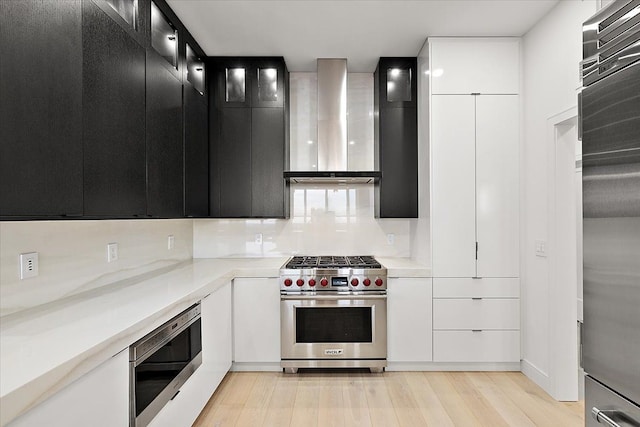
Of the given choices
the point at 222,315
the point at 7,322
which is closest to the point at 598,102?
the point at 7,322

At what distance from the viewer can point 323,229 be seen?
13.5 feet

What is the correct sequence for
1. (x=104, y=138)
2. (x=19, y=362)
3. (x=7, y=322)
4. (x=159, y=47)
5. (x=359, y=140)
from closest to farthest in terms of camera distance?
(x=19, y=362)
(x=7, y=322)
(x=104, y=138)
(x=159, y=47)
(x=359, y=140)

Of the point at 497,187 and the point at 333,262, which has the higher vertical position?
the point at 497,187

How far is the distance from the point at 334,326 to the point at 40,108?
2568 mm

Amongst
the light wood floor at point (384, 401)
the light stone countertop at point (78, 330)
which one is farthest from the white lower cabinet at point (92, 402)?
the light wood floor at point (384, 401)

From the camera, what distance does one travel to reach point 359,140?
13.5 feet

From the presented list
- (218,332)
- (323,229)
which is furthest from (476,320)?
(218,332)

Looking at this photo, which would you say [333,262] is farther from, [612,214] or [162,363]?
[612,214]

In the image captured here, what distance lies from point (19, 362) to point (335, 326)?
A: 2453 millimetres

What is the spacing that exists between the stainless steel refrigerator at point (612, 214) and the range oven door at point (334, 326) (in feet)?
7.41

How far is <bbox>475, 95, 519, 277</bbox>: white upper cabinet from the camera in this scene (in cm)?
333

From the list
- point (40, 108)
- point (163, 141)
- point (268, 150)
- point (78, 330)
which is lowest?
point (78, 330)

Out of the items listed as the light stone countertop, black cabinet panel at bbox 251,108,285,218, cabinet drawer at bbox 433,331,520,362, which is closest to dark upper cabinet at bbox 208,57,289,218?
black cabinet panel at bbox 251,108,285,218

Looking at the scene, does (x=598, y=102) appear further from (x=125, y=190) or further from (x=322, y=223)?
(x=322, y=223)
